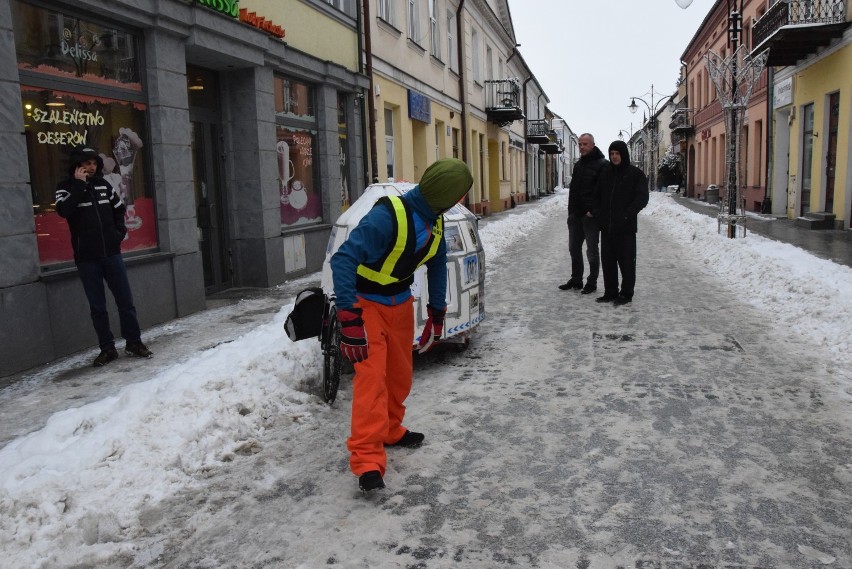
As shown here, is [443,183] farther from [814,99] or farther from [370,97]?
[814,99]

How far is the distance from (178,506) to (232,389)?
1263 millimetres

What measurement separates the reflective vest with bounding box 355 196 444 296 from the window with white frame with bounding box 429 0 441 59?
712 inches

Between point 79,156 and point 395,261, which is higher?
point 79,156

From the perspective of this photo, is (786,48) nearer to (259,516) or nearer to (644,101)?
(259,516)

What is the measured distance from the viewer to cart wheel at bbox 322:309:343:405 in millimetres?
4918

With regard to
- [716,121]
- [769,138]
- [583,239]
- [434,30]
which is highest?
[434,30]

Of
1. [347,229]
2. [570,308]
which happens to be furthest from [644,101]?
[347,229]

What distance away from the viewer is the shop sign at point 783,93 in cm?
2077

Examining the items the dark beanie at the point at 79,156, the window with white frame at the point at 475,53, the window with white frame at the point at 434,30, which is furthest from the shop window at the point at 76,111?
the window with white frame at the point at 475,53

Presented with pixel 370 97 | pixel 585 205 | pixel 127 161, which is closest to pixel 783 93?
pixel 370 97

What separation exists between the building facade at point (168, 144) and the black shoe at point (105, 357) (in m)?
0.49

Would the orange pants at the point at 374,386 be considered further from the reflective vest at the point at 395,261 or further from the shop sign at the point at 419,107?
the shop sign at the point at 419,107

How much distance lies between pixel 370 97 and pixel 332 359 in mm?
10678

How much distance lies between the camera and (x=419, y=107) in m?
18.7
